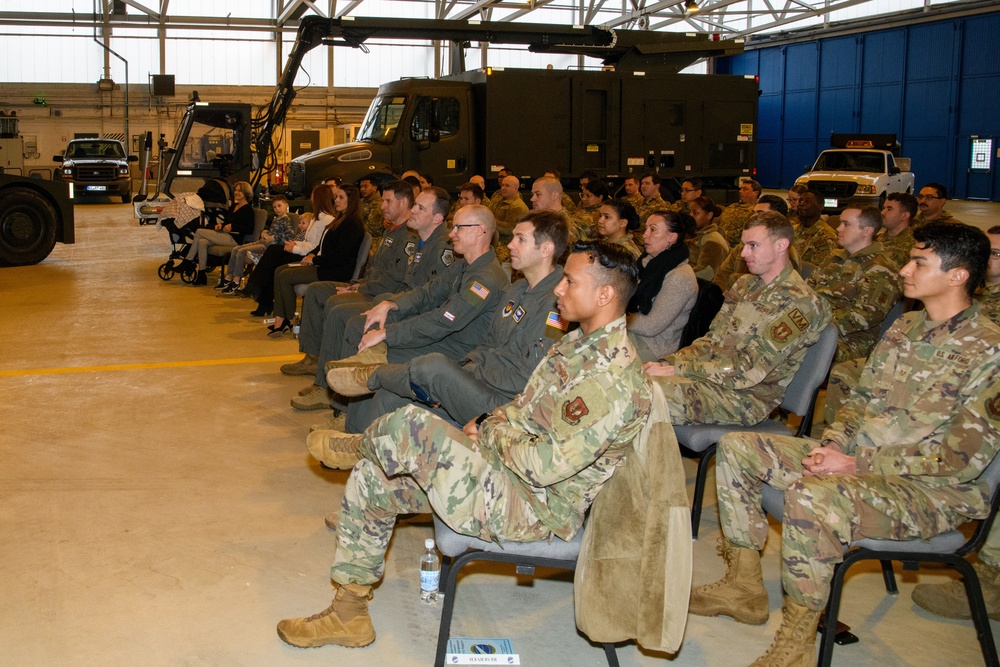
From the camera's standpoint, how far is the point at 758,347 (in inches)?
152

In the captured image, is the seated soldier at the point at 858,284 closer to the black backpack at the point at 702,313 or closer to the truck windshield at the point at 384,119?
the black backpack at the point at 702,313

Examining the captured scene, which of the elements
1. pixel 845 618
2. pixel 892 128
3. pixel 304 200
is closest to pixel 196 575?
pixel 845 618

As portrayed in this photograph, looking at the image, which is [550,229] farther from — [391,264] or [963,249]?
[391,264]

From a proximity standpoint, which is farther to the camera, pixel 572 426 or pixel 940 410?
pixel 940 410

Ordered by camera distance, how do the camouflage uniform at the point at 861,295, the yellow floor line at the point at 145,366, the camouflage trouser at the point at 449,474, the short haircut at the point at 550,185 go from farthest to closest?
the short haircut at the point at 550,185 → the yellow floor line at the point at 145,366 → the camouflage uniform at the point at 861,295 → the camouflage trouser at the point at 449,474

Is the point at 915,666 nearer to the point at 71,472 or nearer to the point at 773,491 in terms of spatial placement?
the point at 773,491

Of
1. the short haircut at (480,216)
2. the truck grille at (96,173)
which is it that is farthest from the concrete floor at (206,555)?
the truck grille at (96,173)

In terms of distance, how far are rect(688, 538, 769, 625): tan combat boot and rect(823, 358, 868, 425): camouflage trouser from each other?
143cm

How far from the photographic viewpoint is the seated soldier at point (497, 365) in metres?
3.70

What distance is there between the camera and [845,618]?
334 cm

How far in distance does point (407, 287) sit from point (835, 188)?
1597cm

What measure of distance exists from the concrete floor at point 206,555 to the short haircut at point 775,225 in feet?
4.05

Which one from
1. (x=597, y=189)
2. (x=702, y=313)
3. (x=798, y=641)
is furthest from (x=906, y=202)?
(x=798, y=641)

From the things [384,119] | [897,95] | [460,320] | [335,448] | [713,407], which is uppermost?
[897,95]
